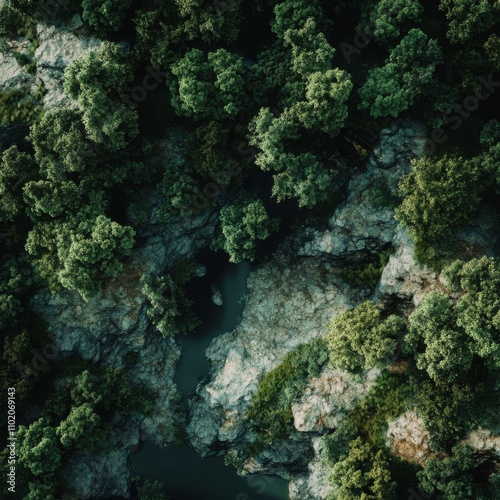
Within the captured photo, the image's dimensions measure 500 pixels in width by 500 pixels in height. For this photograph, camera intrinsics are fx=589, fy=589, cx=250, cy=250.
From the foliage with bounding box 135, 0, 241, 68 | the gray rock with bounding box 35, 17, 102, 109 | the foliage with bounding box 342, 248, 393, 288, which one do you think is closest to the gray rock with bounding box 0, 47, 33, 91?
the gray rock with bounding box 35, 17, 102, 109

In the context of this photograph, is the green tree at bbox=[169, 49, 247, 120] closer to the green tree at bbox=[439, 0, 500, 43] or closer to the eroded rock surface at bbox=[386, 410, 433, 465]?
the green tree at bbox=[439, 0, 500, 43]

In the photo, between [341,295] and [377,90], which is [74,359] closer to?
[341,295]

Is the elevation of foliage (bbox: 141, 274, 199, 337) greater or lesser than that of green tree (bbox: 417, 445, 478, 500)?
greater

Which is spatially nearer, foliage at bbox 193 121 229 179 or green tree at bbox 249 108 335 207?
green tree at bbox 249 108 335 207

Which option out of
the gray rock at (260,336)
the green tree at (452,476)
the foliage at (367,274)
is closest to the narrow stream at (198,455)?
the gray rock at (260,336)

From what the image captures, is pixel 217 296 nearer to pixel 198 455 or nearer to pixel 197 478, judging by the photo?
pixel 198 455

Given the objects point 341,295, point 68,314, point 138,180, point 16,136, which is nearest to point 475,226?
point 341,295

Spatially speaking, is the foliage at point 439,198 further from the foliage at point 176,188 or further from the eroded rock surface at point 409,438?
the foliage at point 176,188
